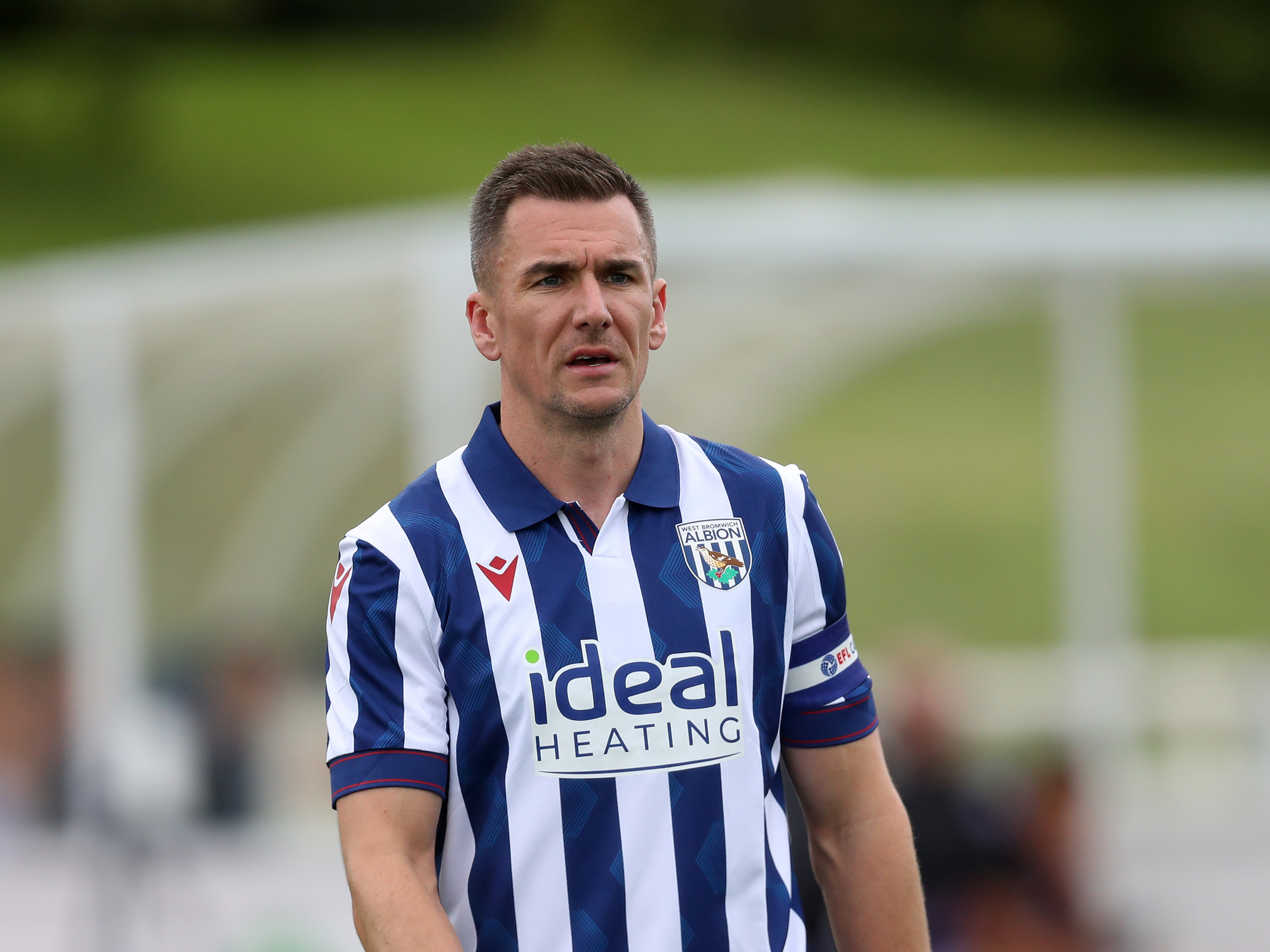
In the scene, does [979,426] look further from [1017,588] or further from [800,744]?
[800,744]

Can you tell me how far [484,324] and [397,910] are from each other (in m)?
0.87

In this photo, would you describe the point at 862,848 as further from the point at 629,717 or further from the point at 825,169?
the point at 825,169

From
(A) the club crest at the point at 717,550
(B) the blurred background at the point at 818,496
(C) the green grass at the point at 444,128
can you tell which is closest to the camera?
(A) the club crest at the point at 717,550

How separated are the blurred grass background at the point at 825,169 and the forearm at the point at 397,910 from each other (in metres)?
11.0

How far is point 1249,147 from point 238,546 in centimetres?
3221

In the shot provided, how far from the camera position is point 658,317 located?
2.71m

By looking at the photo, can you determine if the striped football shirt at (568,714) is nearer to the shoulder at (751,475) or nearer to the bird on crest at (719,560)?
the bird on crest at (719,560)

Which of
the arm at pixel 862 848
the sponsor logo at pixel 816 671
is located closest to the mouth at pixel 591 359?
the sponsor logo at pixel 816 671

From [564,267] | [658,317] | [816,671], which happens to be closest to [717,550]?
[816,671]

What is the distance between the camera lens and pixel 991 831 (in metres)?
6.48

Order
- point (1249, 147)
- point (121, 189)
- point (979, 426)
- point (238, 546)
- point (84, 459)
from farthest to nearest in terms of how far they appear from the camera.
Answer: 1. point (1249, 147)
2. point (121, 189)
3. point (979, 426)
4. point (238, 546)
5. point (84, 459)

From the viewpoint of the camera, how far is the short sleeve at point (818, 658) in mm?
2701

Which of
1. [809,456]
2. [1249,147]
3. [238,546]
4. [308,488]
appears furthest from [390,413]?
[1249,147]

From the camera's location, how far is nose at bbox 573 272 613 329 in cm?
251
